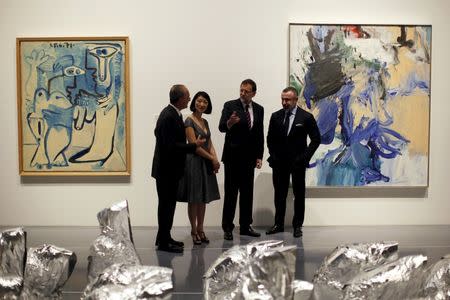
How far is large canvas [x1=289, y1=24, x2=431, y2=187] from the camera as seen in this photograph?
21.7 ft

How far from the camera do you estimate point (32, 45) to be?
6609mm

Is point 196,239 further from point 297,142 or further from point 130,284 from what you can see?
point 130,284

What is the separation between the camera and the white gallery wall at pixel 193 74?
260 inches

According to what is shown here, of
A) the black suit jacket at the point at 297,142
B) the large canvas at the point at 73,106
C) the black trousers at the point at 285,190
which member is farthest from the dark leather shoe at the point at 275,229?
the large canvas at the point at 73,106

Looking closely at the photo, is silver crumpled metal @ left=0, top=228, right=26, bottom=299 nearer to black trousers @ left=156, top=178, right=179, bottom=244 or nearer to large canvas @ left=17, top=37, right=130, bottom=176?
black trousers @ left=156, top=178, right=179, bottom=244

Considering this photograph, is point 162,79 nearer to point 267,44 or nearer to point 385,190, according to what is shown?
point 267,44

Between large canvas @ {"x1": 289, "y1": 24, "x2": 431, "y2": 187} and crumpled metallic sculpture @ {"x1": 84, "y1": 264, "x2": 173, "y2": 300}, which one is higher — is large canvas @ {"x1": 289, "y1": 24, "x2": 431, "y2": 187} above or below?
above

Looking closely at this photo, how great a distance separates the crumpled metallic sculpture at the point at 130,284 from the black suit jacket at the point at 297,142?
166 inches

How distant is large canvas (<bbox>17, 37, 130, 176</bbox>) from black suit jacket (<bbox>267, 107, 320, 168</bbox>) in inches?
76.1

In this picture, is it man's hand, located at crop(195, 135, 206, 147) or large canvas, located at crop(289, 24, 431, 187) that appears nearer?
man's hand, located at crop(195, 135, 206, 147)

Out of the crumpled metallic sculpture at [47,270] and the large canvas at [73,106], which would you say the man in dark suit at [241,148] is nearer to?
the large canvas at [73,106]

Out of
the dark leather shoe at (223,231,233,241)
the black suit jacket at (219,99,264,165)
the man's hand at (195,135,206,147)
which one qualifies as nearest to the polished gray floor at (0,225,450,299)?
the dark leather shoe at (223,231,233,241)

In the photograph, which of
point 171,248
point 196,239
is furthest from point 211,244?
point 171,248

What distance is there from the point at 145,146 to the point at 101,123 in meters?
0.62
